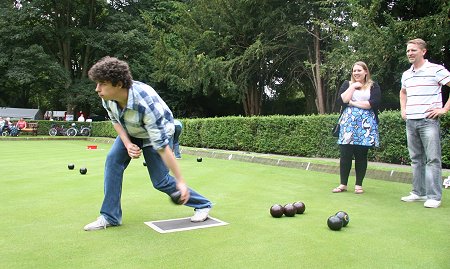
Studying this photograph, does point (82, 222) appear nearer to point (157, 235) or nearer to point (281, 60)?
point (157, 235)

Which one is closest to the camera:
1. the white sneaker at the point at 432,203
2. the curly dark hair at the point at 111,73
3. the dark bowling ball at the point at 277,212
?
the curly dark hair at the point at 111,73

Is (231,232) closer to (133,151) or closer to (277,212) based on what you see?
(277,212)

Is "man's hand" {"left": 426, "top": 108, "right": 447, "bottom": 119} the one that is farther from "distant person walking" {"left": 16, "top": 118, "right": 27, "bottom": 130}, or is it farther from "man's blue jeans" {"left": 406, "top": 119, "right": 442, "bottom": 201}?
"distant person walking" {"left": 16, "top": 118, "right": 27, "bottom": 130}

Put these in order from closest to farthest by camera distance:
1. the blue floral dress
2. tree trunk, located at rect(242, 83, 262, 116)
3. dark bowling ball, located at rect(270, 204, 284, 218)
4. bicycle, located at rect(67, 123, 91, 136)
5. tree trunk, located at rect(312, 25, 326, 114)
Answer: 1. dark bowling ball, located at rect(270, 204, 284, 218)
2. the blue floral dress
3. tree trunk, located at rect(312, 25, 326, 114)
4. tree trunk, located at rect(242, 83, 262, 116)
5. bicycle, located at rect(67, 123, 91, 136)

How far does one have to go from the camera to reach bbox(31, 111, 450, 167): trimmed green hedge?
8.70m

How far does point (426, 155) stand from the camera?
4.90 m

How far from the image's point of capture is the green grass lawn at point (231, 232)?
2795 mm

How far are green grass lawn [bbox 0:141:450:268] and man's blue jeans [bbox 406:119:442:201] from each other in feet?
0.91

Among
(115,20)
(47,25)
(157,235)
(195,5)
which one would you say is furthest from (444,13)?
(47,25)

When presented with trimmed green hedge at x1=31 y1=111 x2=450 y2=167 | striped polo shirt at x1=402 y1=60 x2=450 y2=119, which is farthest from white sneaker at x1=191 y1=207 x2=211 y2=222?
trimmed green hedge at x1=31 y1=111 x2=450 y2=167

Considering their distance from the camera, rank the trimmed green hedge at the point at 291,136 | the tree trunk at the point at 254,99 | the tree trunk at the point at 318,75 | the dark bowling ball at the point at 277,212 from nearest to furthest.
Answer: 1. the dark bowling ball at the point at 277,212
2. the trimmed green hedge at the point at 291,136
3. the tree trunk at the point at 318,75
4. the tree trunk at the point at 254,99

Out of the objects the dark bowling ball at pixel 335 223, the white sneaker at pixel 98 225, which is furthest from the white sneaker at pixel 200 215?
the dark bowling ball at pixel 335 223

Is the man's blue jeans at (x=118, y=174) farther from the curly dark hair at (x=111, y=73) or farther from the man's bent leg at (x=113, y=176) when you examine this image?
the curly dark hair at (x=111, y=73)

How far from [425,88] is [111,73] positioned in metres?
3.51
